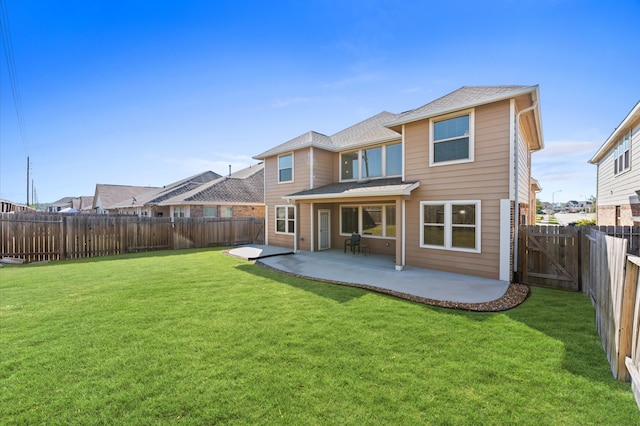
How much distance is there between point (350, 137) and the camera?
45.2 ft

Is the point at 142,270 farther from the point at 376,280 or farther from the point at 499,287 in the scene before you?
the point at 499,287

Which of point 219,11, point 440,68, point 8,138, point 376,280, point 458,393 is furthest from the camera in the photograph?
point 8,138

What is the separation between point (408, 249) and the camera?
9.40 meters

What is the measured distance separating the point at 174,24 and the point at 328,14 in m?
5.80

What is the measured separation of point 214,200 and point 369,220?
1308 centimetres

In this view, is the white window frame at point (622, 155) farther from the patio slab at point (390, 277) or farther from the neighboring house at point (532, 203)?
the patio slab at point (390, 277)

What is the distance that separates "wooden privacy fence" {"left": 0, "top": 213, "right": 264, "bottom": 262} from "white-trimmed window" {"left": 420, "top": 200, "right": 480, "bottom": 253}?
11.3m

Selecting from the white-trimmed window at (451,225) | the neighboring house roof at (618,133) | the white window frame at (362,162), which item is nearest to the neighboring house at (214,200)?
the white window frame at (362,162)

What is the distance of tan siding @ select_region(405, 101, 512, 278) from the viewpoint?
762cm

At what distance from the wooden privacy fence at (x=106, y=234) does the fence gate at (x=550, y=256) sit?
544 inches

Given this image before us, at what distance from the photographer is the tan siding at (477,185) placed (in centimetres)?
762

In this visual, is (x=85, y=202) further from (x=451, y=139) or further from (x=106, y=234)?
(x=451, y=139)

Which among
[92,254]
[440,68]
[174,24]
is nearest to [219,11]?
[174,24]

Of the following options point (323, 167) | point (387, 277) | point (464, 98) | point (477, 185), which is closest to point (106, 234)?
point (323, 167)
